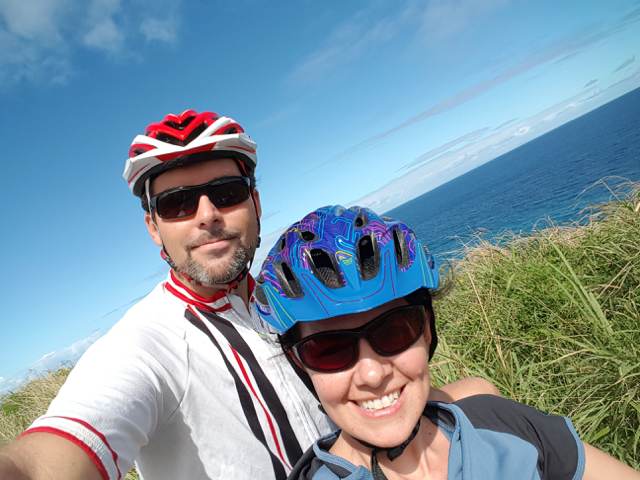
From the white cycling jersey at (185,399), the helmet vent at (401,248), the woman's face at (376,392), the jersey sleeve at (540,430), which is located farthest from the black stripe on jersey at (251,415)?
the helmet vent at (401,248)

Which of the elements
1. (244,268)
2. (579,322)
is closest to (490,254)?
(579,322)

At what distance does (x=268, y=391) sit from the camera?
2.41 metres

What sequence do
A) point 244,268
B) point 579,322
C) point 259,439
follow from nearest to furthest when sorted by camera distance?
point 259,439, point 244,268, point 579,322

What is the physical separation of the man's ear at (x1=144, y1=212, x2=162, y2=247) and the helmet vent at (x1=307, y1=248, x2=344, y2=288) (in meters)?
1.89

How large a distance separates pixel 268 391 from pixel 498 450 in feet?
4.60

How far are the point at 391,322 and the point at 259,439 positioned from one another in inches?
48.8

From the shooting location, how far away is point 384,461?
5.79ft

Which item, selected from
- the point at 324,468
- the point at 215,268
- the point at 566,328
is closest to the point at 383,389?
the point at 324,468

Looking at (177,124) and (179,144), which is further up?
(177,124)

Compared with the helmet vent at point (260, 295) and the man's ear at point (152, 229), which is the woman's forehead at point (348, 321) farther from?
the man's ear at point (152, 229)

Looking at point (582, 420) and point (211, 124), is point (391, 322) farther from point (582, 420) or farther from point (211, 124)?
point (582, 420)

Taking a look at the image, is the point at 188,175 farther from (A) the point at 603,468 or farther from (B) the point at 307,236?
(A) the point at 603,468

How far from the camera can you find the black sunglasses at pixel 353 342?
1.65m

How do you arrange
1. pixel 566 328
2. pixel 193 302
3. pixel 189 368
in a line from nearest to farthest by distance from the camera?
pixel 189 368, pixel 193 302, pixel 566 328
